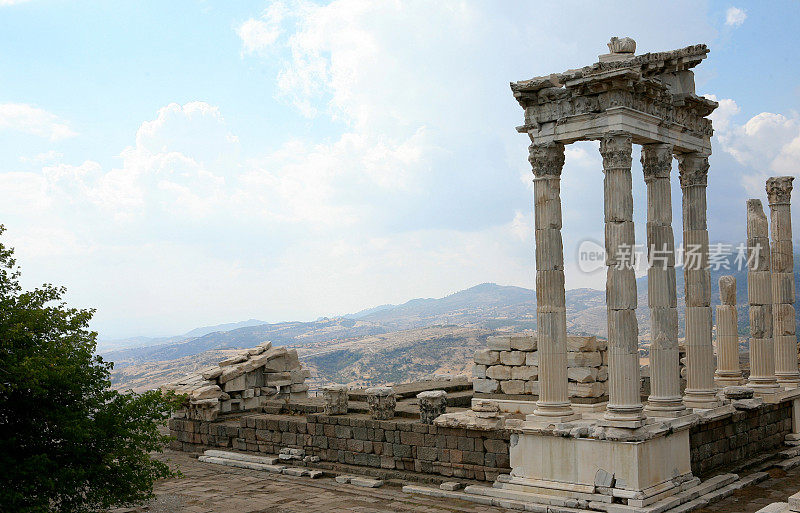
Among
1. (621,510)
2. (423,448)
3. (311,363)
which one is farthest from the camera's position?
(311,363)

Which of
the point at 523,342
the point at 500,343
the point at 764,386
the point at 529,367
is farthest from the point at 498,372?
the point at 764,386

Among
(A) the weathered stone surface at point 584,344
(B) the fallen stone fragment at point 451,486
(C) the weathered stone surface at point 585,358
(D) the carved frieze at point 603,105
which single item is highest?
(D) the carved frieze at point 603,105

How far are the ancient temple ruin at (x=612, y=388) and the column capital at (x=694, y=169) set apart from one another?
34 mm

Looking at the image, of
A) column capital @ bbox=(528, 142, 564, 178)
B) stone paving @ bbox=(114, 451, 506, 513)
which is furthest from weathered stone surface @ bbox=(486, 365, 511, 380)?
column capital @ bbox=(528, 142, 564, 178)

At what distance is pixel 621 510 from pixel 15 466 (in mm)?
10584

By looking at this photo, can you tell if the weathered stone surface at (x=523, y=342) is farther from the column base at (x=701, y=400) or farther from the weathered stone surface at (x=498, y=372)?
the column base at (x=701, y=400)

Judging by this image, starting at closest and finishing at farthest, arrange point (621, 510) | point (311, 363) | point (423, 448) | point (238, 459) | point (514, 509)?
point (621, 510), point (514, 509), point (423, 448), point (238, 459), point (311, 363)

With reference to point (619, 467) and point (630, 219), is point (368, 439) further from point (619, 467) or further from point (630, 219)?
point (630, 219)

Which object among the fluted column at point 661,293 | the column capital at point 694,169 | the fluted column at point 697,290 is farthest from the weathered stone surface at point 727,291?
the fluted column at point 661,293

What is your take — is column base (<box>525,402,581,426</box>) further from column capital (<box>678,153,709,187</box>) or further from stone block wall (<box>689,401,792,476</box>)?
column capital (<box>678,153,709,187</box>)

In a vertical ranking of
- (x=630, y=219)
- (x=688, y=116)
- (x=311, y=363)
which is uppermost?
(x=688, y=116)

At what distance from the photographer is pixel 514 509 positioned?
15.3 m

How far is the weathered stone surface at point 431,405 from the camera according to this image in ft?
58.5

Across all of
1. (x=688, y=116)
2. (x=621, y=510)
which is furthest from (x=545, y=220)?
(x=621, y=510)
